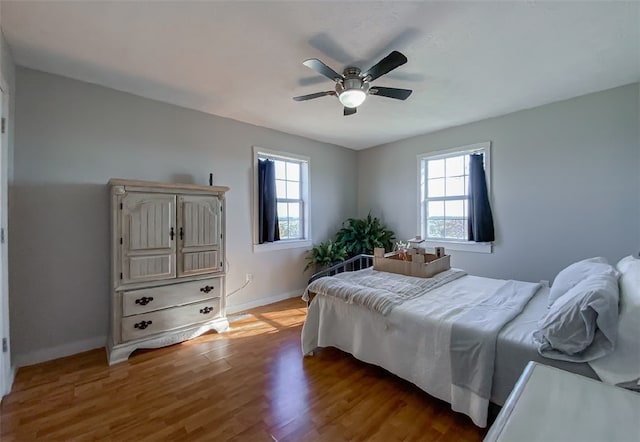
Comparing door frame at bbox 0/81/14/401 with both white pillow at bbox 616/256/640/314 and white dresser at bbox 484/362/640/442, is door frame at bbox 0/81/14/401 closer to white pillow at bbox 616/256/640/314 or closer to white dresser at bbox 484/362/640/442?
white dresser at bbox 484/362/640/442

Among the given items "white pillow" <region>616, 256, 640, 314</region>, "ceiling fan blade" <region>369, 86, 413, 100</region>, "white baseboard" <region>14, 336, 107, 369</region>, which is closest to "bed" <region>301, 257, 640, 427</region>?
"white pillow" <region>616, 256, 640, 314</region>

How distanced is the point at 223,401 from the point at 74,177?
239 cm

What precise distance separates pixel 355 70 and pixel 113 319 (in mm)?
2953

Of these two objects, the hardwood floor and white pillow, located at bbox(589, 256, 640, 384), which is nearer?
white pillow, located at bbox(589, 256, 640, 384)

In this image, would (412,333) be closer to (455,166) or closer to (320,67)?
(320,67)

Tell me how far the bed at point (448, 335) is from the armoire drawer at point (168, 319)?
1134mm

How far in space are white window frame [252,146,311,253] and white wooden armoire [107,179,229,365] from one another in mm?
816

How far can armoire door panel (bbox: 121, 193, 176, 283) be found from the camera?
95.4 inches

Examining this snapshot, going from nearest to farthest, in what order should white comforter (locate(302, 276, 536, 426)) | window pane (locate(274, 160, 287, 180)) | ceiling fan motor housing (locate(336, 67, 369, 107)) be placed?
1. white comforter (locate(302, 276, 536, 426))
2. ceiling fan motor housing (locate(336, 67, 369, 107))
3. window pane (locate(274, 160, 287, 180))

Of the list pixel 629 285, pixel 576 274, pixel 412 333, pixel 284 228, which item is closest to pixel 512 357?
pixel 412 333

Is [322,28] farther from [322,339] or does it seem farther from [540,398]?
[322,339]

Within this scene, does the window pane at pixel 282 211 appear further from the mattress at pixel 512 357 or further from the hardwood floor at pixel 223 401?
the mattress at pixel 512 357

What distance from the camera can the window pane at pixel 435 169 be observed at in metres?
4.16

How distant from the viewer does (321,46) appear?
2043 millimetres
